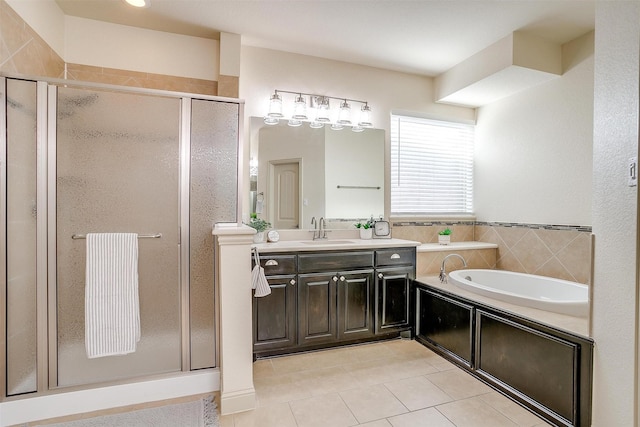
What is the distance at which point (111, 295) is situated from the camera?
6.20 ft

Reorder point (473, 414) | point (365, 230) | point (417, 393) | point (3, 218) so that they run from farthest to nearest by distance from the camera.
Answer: point (365, 230) < point (417, 393) < point (473, 414) < point (3, 218)

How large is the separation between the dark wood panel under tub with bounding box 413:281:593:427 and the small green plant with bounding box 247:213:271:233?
1.62 metres

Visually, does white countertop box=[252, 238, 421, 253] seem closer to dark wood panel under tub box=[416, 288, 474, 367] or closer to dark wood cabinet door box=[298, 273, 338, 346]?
dark wood cabinet door box=[298, 273, 338, 346]

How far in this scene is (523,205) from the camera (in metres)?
3.27

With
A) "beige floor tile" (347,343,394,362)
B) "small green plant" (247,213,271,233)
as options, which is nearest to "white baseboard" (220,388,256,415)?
"beige floor tile" (347,343,394,362)

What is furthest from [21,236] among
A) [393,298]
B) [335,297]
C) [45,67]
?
[393,298]

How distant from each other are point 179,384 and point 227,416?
1.39 feet

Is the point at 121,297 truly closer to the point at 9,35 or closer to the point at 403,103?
the point at 9,35

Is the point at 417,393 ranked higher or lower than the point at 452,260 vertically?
lower

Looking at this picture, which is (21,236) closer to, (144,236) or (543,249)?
(144,236)

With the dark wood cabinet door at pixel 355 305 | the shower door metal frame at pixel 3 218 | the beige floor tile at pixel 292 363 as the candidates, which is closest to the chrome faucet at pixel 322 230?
the dark wood cabinet door at pixel 355 305

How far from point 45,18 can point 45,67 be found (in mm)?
347

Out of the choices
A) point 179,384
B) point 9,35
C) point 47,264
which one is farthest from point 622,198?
point 9,35

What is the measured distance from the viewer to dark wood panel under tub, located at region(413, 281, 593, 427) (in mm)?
1681
